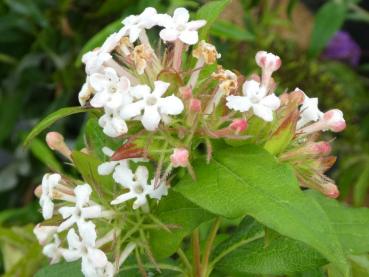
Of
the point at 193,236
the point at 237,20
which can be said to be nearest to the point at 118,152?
the point at 193,236

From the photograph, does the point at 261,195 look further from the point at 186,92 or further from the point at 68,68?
the point at 68,68

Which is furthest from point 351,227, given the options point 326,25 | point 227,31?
point 326,25

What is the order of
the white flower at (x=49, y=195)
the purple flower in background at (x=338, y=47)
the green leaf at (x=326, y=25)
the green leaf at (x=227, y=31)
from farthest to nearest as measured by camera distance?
the purple flower in background at (x=338, y=47) < the green leaf at (x=326, y=25) < the green leaf at (x=227, y=31) < the white flower at (x=49, y=195)

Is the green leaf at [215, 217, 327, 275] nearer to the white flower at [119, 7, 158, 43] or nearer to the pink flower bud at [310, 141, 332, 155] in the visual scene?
the pink flower bud at [310, 141, 332, 155]

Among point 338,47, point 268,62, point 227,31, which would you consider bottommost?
point 338,47

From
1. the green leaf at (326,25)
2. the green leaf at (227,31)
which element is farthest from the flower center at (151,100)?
the green leaf at (326,25)

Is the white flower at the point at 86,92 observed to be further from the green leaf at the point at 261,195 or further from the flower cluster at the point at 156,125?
the green leaf at the point at 261,195
